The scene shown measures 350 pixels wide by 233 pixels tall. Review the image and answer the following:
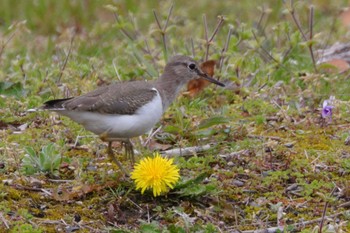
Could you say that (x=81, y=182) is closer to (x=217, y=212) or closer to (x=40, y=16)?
(x=217, y=212)

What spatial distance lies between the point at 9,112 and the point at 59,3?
4.75 m

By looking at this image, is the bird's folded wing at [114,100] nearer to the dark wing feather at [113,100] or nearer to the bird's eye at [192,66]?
the dark wing feather at [113,100]

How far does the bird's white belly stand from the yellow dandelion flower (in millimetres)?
469

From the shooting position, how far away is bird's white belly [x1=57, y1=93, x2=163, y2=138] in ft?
18.5

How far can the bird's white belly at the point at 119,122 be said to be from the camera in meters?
5.63

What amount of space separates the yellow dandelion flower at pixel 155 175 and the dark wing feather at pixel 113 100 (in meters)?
0.62

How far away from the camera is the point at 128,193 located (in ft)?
17.7

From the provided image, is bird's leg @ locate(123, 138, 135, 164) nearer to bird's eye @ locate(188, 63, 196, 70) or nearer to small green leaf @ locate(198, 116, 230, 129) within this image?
small green leaf @ locate(198, 116, 230, 129)

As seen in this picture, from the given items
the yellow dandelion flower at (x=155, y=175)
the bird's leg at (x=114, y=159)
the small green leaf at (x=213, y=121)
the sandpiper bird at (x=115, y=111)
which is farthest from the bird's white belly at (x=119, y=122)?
the small green leaf at (x=213, y=121)

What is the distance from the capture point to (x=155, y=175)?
5145mm

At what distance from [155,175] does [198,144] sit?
129 centimetres

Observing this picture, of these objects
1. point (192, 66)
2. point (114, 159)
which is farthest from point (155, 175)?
point (192, 66)

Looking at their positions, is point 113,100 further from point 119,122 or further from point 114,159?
point 114,159

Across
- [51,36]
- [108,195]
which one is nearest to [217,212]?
[108,195]
